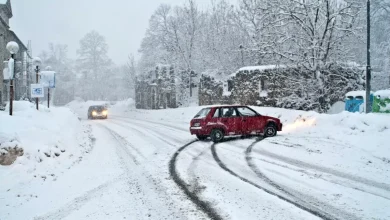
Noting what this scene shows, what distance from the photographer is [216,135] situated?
13.6 metres

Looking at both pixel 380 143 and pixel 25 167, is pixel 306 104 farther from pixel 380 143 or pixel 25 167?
pixel 25 167

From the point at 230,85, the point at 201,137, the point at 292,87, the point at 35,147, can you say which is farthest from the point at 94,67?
the point at 35,147

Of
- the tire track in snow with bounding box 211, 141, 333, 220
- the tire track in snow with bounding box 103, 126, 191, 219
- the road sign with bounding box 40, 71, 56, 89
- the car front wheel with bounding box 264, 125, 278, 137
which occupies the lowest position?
the tire track in snow with bounding box 103, 126, 191, 219

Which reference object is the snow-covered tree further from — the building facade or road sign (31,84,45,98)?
road sign (31,84,45,98)

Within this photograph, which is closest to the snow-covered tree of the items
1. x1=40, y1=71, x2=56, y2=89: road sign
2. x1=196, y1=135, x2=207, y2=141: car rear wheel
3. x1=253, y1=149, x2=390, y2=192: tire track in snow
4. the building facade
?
the building facade

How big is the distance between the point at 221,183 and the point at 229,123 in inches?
274

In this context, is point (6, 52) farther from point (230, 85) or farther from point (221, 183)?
point (221, 183)

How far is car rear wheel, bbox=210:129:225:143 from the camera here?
1360 centimetres

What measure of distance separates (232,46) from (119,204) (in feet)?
113

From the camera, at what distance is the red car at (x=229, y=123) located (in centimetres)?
1363

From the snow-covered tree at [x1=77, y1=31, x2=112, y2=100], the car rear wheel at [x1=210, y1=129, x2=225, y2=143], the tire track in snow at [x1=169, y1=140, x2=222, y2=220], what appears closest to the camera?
the tire track in snow at [x1=169, y1=140, x2=222, y2=220]

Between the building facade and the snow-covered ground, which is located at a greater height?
the building facade

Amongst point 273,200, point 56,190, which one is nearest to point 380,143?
point 273,200

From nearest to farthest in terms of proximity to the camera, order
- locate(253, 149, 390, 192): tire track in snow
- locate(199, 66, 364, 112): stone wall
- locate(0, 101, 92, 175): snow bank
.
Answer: locate(253, 149, 390, 192): tire track in snow
locate(0, 101, 92, 175): snow bank
locate(199, 66, 364, 112): stone wall
